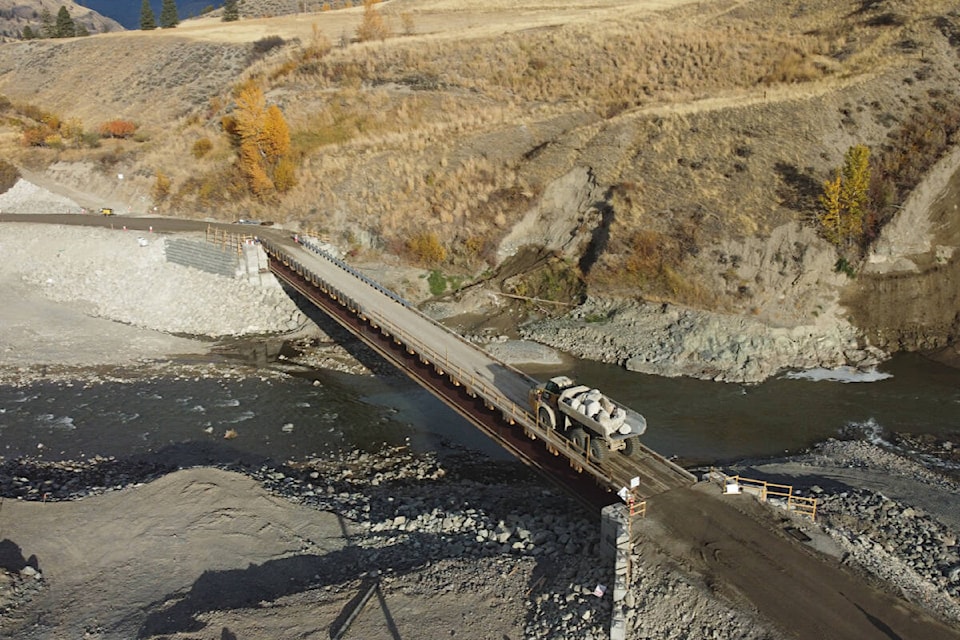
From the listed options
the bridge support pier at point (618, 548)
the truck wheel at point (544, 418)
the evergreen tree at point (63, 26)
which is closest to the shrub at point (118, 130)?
the evergreen tree at point (63, 26)

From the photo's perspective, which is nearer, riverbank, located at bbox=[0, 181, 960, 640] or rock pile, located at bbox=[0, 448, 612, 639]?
riverbank, located at bbox=[0, 181, 960, 640]

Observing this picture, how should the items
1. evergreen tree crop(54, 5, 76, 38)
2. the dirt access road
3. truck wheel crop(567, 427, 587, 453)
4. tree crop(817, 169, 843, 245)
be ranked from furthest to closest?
1. evergreen tree crop(54, 5, 76, 38)
2. tree crop(817, 169, 843, 245)
3. truck wheel crop(567, 427, 587, 453)
4. the dirt access road

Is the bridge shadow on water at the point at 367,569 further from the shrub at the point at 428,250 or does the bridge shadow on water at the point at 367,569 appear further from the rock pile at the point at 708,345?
the shrub at the point at 428,250

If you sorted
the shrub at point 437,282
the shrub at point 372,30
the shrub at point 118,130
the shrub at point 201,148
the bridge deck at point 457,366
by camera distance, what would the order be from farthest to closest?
the shrub at point 372,30 < the shrub at point 118,130 < the shrub at point 201,148 < the shrub at point 437,282 < the bridge deck at point 457,366

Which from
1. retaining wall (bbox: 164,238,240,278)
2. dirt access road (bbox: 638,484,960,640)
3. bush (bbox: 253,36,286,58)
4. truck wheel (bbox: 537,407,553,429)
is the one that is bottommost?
dirt access road (bbox: 638,484,960,640)

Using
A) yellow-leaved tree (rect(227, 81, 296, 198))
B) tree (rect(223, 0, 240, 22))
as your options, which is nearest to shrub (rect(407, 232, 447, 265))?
yellow-leaved tree (rect(227, 81, 296, 198))

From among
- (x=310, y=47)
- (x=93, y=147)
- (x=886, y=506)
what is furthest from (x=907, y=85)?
(x=93, y=147)

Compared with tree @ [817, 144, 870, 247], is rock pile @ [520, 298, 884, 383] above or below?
below

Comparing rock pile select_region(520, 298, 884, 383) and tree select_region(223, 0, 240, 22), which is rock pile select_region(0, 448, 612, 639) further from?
tree select_region(223, 0, 240, 22)

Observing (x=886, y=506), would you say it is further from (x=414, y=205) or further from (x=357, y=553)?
(x=414, y=205)
